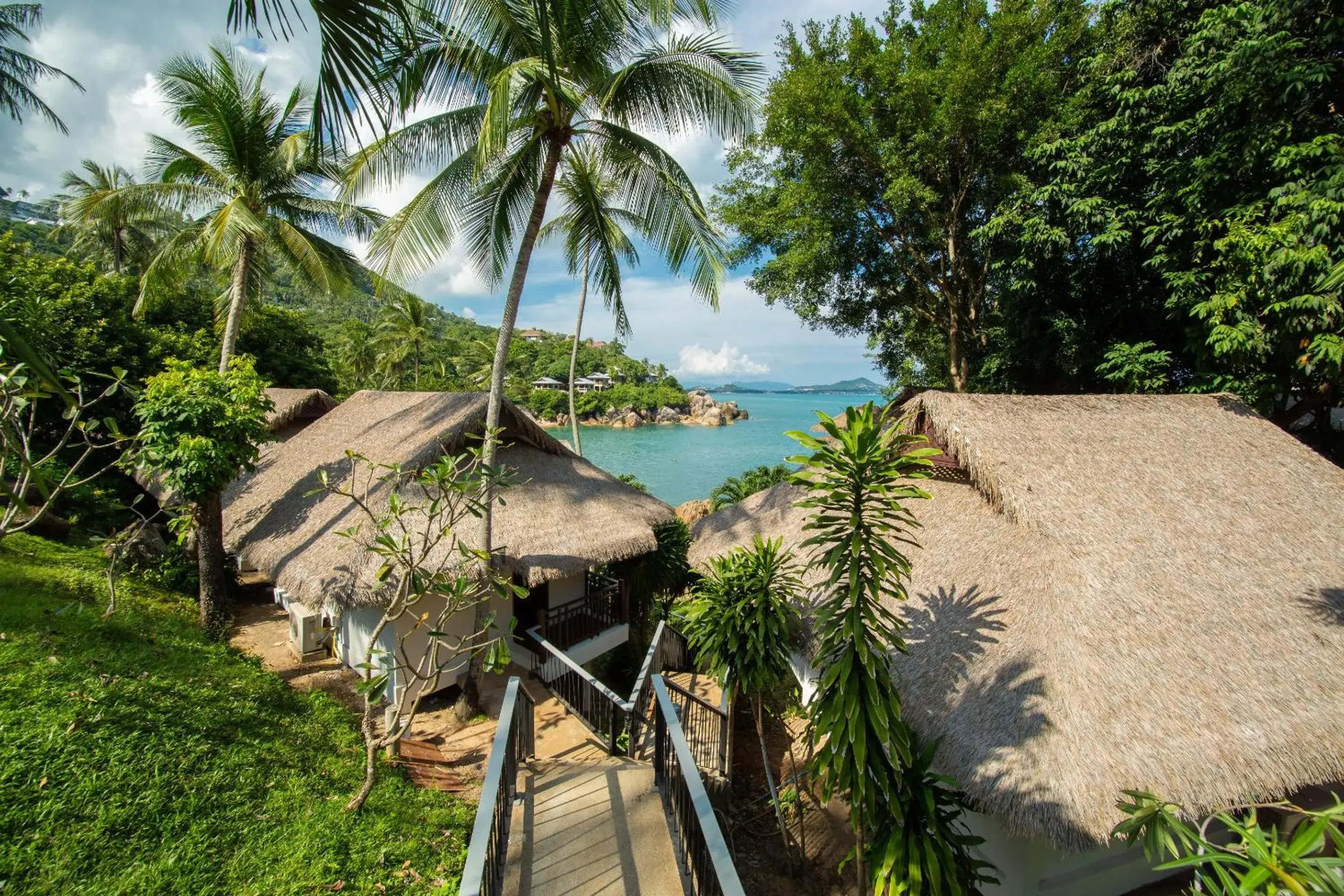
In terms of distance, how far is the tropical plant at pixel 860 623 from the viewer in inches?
137

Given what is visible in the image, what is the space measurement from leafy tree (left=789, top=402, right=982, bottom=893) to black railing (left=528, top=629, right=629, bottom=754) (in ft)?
7.49

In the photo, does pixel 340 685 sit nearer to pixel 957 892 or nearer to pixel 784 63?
pixel 957 892

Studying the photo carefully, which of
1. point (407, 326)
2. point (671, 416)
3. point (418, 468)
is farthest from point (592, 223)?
point (671, 416)

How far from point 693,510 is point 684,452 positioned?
24.0 metres

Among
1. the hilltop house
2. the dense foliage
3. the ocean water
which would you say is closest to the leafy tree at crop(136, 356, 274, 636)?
the hilltop house

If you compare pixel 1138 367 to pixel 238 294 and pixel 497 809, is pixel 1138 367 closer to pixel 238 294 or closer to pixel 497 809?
pixel 497 809

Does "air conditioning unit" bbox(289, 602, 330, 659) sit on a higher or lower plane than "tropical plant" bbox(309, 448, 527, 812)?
lower

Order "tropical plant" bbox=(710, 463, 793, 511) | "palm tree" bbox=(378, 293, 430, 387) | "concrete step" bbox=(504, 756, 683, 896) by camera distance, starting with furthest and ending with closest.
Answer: "palm tree" bbox=(378, 293, 430, 387) < "tropical plant" bbox=(710, 463, 793, 511) < "concrete step" bbox=(504, 756, 683, 896)

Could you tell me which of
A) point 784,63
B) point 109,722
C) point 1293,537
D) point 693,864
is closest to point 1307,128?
point 1293,537

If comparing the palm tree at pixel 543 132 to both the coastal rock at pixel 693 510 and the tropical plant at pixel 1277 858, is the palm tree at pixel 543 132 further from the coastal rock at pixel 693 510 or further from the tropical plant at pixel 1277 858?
the coastal rock at pixel 693 510

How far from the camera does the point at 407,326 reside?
24.4m

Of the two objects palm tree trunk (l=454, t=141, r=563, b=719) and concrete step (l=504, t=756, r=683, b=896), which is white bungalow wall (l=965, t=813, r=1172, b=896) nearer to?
concrete step (l=504, t=756, r=683, b=896)

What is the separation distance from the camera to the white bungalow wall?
4277 mm

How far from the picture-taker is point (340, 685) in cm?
695
